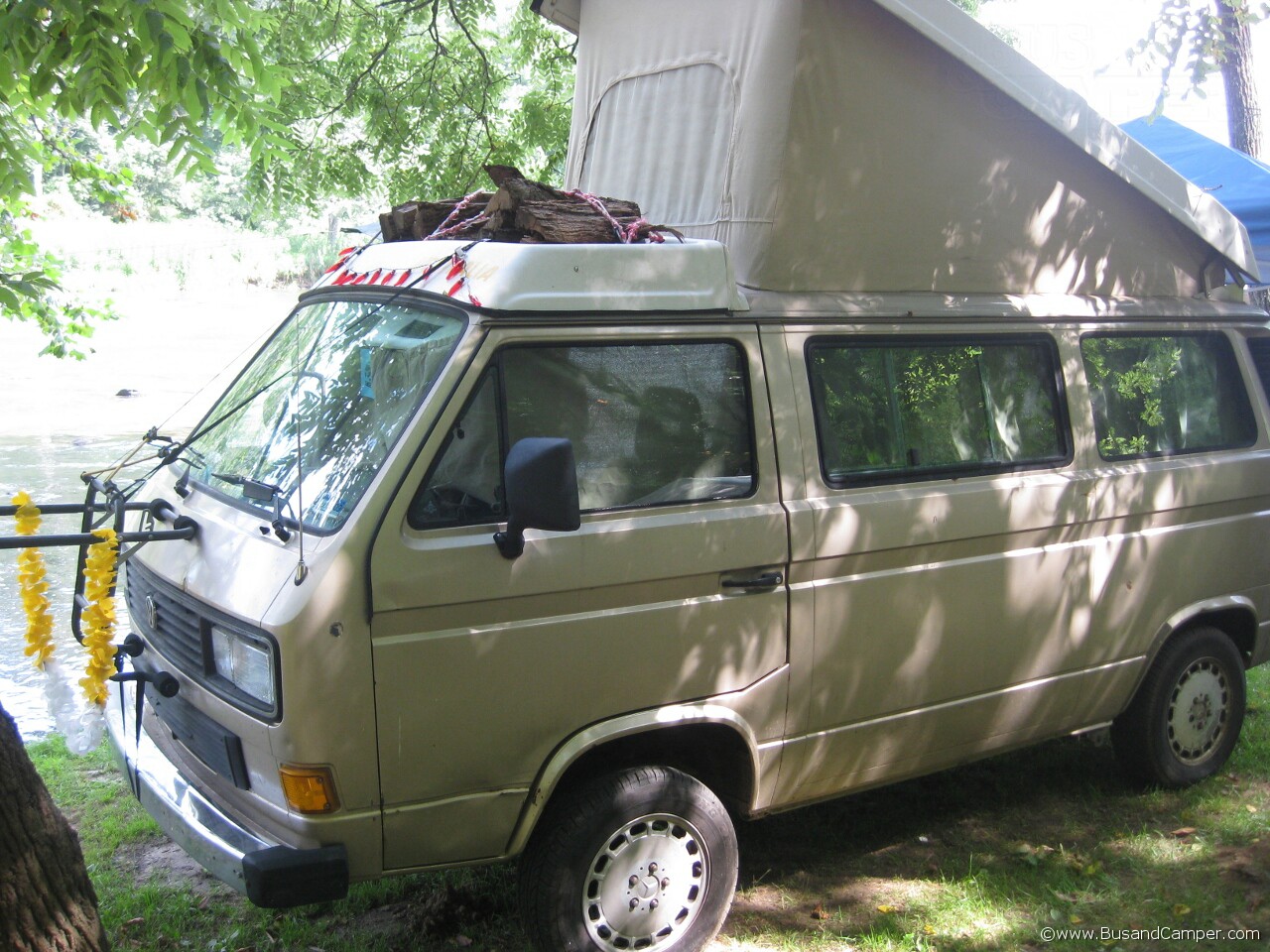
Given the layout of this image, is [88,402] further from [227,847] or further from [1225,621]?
[1225,621]

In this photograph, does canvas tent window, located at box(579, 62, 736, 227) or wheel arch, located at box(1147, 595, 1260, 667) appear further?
wheel arch, located at box(1147, 595, 1260, 667)

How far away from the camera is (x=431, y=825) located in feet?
11.0

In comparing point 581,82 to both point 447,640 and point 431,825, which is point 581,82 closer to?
point 447,640

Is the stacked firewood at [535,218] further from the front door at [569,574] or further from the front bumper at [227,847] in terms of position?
the front bumper at [227,847]

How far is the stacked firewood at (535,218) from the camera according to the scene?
383cm

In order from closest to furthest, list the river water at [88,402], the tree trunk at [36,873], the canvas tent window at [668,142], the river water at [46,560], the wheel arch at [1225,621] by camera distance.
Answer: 1. the tree trunk at [36,873]
2. the canvas tent window at [668,142]
3. the wheel arch at [1225,621]
4. the river water at [46,560]
5. the river water at [88,402]

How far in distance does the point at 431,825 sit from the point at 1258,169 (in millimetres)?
8258

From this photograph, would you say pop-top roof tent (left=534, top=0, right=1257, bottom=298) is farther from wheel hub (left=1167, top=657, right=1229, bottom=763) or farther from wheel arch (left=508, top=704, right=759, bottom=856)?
wheel hub (left=1167, top=657, right=1229, bottom=763)

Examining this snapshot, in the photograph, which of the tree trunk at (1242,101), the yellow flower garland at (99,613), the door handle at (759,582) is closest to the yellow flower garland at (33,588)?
the yellow flower garland at (99,613)

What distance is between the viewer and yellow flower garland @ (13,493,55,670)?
3.35m

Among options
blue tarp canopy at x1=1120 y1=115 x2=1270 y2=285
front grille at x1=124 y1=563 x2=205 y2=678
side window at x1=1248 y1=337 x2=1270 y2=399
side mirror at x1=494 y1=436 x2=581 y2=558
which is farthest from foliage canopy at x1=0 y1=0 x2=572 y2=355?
side window at x1=1248 y1=337 x2=1270 y2=399

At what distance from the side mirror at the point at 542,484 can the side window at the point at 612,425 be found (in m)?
0.22

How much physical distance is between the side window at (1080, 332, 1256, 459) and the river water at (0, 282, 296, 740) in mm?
3459

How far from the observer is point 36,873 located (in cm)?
304
